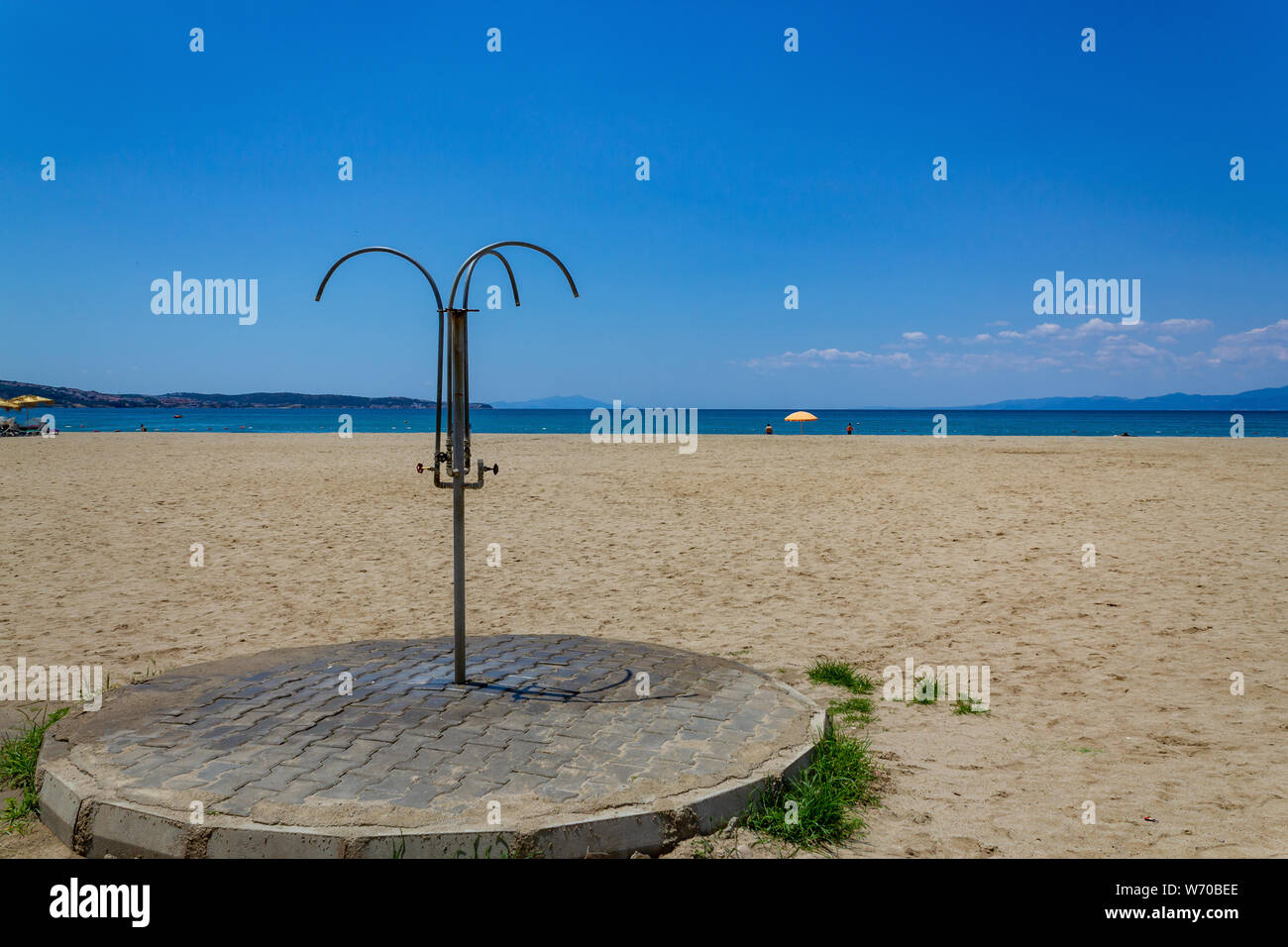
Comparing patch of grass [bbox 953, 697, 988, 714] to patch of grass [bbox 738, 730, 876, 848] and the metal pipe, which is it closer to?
patch of grass [bbox 738, 730, 876, 848]

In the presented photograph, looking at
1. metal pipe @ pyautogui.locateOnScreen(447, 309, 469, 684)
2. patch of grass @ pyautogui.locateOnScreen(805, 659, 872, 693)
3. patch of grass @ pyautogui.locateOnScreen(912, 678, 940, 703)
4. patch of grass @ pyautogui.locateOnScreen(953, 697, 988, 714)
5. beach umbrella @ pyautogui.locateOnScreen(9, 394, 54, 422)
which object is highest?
beach umbrella @ pyautogui.locateOnScreen(9, 394, 54, 422)

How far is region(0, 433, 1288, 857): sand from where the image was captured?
462cm

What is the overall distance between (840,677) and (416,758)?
145 inches

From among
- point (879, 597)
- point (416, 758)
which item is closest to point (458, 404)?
point (416, 758)

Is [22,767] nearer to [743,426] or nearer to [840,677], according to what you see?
[840,677]

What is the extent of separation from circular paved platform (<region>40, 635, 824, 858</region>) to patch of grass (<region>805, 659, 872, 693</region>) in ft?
3.11

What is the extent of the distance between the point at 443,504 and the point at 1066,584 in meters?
11.3

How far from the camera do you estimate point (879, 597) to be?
30.6 feet

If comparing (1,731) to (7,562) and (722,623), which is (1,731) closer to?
(722,623)

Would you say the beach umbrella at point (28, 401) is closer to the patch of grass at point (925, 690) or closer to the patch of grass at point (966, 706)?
the patch of grass at point (925, 690)

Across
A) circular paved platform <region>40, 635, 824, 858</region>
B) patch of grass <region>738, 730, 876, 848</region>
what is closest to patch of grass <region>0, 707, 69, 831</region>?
circular paved platform <region>40, 635, 824, 858</region>
